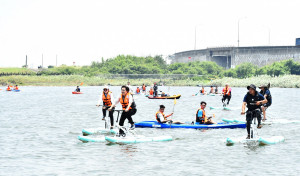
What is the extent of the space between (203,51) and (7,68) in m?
60.0

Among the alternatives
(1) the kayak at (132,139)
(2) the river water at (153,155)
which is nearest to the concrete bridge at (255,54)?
(2) the river water at (153,155)

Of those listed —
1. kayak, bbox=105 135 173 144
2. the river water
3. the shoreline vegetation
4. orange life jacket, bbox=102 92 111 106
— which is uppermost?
the shoreline vegetation

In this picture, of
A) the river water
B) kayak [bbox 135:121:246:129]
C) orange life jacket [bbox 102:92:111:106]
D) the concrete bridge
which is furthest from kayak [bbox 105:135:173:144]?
the concrete bridge

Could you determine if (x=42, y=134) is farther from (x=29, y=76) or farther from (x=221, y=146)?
(x=29, y=76)

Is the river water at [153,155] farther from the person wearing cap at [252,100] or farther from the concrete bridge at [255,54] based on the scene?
the concrete bridge at [255,54]

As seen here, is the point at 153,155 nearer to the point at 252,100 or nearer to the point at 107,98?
the point at 252,100

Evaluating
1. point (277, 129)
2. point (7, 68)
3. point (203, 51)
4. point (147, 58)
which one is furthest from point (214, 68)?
point (277, 129)

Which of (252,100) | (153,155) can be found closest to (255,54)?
(252,100)

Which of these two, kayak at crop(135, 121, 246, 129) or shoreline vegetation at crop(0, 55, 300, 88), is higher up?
shoreline vegetation at crop(0, 55, 300, 88)

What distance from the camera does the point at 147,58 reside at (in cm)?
15400

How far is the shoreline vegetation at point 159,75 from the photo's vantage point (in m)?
107

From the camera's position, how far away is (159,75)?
129 metres

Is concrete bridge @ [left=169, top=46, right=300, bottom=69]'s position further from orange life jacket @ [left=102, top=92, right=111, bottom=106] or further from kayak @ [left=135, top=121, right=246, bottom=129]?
orange life jacket @ [left=102, top=92, right=111, bottom=106]

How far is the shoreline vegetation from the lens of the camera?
4195 inches
